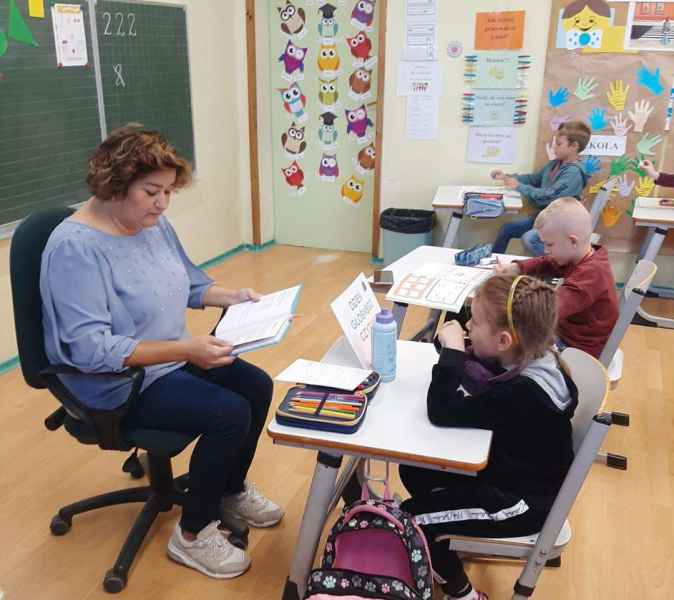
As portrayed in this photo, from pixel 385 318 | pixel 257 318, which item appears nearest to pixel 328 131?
pixel 257 318

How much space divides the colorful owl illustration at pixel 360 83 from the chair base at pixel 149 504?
11.2 feet

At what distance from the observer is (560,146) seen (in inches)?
155

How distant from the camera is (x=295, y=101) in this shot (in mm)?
4988

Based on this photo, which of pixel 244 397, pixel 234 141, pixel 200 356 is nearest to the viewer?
pixel 200 356

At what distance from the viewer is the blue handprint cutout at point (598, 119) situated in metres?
4.13

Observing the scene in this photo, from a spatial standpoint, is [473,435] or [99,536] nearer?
[473,435]

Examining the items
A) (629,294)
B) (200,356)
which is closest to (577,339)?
(629,294)

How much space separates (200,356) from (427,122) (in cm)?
327

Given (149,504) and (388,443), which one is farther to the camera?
(149,504)

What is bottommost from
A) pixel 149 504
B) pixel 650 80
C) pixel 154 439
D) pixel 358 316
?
pixel 149 504

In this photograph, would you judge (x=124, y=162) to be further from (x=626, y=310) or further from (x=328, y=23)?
(x=328, y=23)

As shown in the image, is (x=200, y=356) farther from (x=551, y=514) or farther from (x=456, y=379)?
(x=551, y=514)

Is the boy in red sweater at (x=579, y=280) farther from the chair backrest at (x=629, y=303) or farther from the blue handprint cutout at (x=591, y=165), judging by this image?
the blue handprint cutout at (x=591, y=165)

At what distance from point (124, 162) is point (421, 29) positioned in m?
3.18
